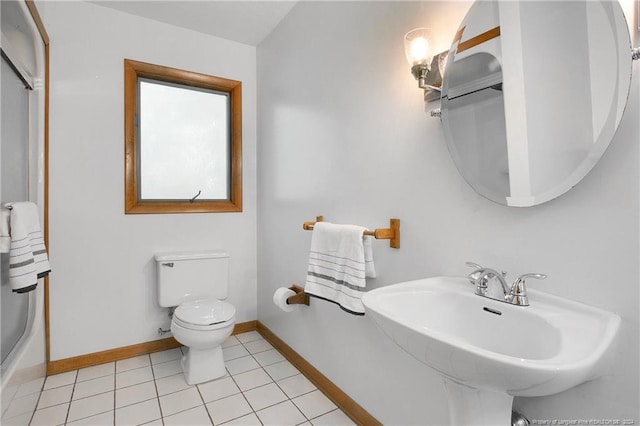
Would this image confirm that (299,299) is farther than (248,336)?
No

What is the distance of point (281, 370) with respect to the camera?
222cm

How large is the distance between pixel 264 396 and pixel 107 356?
1209 millimetres

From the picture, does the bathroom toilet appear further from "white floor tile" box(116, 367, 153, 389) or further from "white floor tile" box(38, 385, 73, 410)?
"white floor tile" box(38, 385, 73, 410)

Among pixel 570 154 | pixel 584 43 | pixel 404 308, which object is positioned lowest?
pixel 404 308

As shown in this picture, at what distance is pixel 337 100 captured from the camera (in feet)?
6.12

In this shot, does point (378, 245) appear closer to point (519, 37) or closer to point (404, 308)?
point (404, 308)

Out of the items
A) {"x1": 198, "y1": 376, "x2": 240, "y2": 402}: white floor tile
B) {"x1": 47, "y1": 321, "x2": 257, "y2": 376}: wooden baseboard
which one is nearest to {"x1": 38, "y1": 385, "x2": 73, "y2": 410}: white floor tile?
{"x1": 47, "y1": 321, "x2": 257, "y2": 376}: wooden baseboard

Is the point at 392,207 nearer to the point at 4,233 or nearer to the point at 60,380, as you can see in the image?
the point at 4,233

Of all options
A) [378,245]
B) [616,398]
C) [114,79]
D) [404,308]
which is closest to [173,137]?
[114,79]

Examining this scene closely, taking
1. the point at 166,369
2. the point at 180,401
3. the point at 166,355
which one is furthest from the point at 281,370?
the point at 166,355

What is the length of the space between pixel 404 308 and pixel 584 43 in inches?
34.5

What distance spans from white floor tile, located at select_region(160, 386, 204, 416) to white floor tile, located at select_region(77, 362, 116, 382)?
0.57m

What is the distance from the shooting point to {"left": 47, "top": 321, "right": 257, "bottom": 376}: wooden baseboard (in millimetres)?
2191

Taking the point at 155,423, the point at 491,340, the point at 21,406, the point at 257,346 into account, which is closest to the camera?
the point at 491,340
